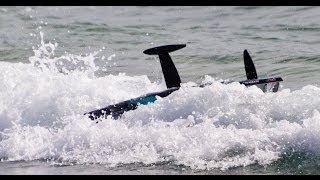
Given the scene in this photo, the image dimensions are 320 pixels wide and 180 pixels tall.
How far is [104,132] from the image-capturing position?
9.44m

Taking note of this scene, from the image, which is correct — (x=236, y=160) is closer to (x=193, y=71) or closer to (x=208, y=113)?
(x=208, y=113)

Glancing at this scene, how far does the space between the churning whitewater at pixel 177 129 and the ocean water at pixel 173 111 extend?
0.01 metres

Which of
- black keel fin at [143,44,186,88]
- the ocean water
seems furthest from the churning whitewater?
black keel fin at [143,44,186,88]

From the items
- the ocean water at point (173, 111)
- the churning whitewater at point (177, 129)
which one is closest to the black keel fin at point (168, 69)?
the ocean water at point (173, 111)

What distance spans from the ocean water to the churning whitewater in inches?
0.6

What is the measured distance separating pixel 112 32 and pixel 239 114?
37.3 ft

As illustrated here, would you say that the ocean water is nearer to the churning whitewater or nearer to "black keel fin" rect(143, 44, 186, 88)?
the churning whitewater

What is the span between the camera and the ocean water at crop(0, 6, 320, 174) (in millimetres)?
8414

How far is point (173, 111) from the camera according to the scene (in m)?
9.79

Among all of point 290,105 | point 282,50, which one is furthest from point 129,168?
point 282,50

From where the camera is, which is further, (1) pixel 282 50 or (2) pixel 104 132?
(1) pixel 282 50

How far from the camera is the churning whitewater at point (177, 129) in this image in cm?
848

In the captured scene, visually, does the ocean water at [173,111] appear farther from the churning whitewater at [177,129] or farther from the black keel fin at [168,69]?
the black keel fin at [168,69]

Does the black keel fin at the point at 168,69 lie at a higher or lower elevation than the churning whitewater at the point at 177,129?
higher
